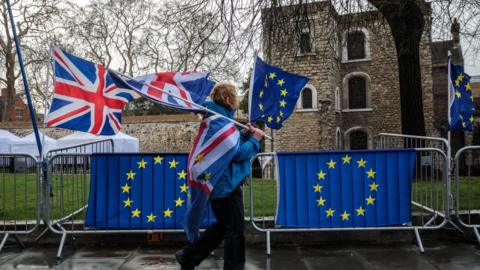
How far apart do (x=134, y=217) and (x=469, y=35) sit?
394 inches

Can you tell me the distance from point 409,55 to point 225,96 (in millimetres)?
10694

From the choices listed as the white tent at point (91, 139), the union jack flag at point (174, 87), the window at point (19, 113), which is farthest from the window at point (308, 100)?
the window at point (19, 113)

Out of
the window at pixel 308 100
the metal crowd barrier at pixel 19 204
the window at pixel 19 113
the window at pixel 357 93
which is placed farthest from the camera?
the window at pixel 19 113

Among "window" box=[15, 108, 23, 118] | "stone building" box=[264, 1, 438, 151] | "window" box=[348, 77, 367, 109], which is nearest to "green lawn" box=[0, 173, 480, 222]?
"stone building" box=[264, 1, 438, 151]

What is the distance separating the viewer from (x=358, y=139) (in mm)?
34125

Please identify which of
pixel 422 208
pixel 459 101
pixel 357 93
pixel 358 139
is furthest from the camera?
pixel 357 93

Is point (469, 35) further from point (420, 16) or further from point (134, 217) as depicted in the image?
point (134, 217)

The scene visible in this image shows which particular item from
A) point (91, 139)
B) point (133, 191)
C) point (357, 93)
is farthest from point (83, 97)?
point (357, 93)

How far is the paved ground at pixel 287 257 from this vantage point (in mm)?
5375

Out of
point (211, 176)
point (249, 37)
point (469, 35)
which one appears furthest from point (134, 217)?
point (469, 35)

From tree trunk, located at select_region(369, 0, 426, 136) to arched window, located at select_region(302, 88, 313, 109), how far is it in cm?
1772

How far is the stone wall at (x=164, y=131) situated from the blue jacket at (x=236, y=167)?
26819 mm

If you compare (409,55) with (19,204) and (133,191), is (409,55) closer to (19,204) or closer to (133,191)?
(133,191)

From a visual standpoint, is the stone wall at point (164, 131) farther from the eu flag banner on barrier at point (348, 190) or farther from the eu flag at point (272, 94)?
the eu flag banner on barrier at point (348, 190)
